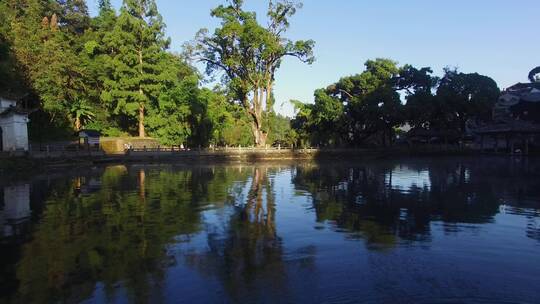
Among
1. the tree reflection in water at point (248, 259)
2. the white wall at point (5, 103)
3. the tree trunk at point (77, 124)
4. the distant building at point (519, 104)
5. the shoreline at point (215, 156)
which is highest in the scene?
the distant building at point (519, 104)

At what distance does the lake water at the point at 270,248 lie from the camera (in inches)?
315

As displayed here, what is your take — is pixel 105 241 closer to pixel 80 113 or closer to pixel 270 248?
pixel 270 248

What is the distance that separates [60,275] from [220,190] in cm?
1401

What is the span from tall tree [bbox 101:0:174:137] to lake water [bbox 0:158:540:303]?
117 feet

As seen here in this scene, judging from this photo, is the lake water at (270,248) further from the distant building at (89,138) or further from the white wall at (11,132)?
the distant building at (89,138)

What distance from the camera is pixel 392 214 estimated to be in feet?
51.1

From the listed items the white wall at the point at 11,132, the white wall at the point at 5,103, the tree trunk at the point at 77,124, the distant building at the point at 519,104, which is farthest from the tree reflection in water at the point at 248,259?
the distant building at the point at 519,104

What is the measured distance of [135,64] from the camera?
5600cm

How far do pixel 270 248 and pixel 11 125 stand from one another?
3371 centimetres

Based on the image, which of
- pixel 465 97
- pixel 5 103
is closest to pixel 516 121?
pixel 465 97

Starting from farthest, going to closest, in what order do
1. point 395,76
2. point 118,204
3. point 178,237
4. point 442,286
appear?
point 395,76 → point 118,204 → point 178,237 → point 442,286

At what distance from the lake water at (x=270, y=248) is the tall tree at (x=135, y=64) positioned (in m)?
35.6

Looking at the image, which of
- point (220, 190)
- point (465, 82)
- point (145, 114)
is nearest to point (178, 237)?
point (220, 190)

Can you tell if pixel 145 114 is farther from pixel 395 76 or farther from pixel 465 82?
pixel 465 82
